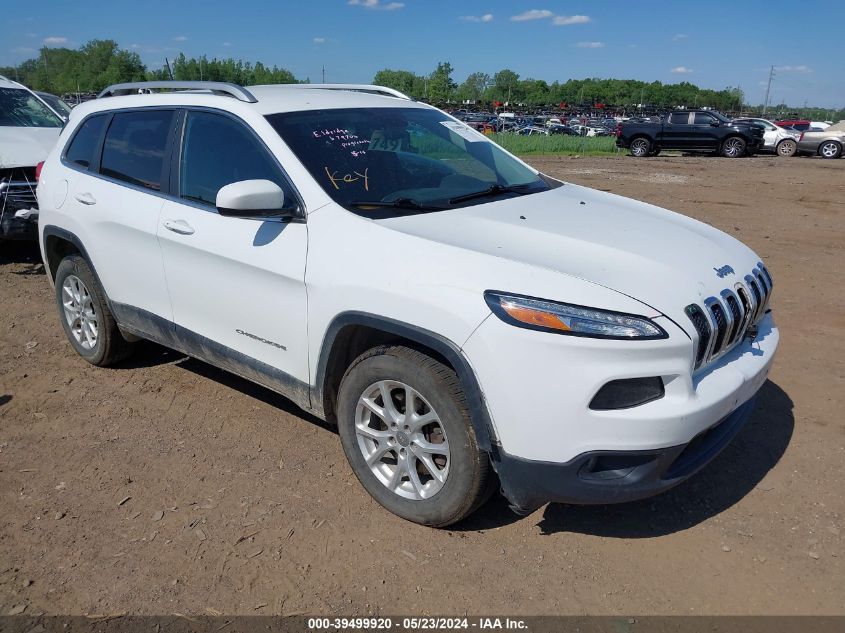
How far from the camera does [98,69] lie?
287 ft

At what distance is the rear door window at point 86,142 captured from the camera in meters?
4.66

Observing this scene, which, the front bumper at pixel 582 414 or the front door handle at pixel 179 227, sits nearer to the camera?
the front bumper at pixel 582 414

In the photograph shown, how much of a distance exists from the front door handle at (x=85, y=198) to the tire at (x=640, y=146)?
25393 millimetres

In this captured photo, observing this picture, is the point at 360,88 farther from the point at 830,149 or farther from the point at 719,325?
the point at 830,149

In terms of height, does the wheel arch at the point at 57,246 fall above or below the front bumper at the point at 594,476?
above

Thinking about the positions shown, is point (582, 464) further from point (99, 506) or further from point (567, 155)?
point (567, 155)

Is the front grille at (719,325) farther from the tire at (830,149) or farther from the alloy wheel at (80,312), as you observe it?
the tire at (830,149)

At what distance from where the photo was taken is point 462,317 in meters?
2.68

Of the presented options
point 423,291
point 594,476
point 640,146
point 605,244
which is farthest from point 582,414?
point 640,146

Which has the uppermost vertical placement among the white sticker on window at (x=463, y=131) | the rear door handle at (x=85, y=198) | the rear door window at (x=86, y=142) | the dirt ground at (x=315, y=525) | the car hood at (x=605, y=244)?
the white sticker on window at (x=463, y=131)

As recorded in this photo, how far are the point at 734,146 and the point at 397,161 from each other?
25.8 metres

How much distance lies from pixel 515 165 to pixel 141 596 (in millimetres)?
3088

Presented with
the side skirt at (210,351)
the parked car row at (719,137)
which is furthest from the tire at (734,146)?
the side skirt at (210,351)

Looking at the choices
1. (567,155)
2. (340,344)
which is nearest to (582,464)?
(340,344)
